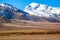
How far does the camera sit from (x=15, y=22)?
52.0 metres

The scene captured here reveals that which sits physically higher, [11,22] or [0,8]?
[0,8]

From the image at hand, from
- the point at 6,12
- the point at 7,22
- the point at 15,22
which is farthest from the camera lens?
the point at 6,12

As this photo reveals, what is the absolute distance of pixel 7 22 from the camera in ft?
157

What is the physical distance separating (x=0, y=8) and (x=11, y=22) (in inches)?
610

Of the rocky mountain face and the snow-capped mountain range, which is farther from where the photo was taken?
the snow-capped mountain range

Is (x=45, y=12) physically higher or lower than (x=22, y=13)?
higher

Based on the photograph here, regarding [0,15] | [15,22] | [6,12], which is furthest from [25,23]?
[6,12]

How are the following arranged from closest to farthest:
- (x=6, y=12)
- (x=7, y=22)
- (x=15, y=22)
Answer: (x=7, y=22), (x=15, y=22), (x=6, y=12)

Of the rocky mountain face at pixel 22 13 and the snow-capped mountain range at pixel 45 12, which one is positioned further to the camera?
the snow-capped mountain range at pixel 45 12

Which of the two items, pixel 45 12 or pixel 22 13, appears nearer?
Answer: pixel 22 13

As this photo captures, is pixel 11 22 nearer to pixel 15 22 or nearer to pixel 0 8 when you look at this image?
pixel 15 22

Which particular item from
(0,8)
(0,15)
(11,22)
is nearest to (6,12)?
(0,8)

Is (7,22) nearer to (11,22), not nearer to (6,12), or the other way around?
(11,22)

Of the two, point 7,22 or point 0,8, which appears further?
point 0,8
